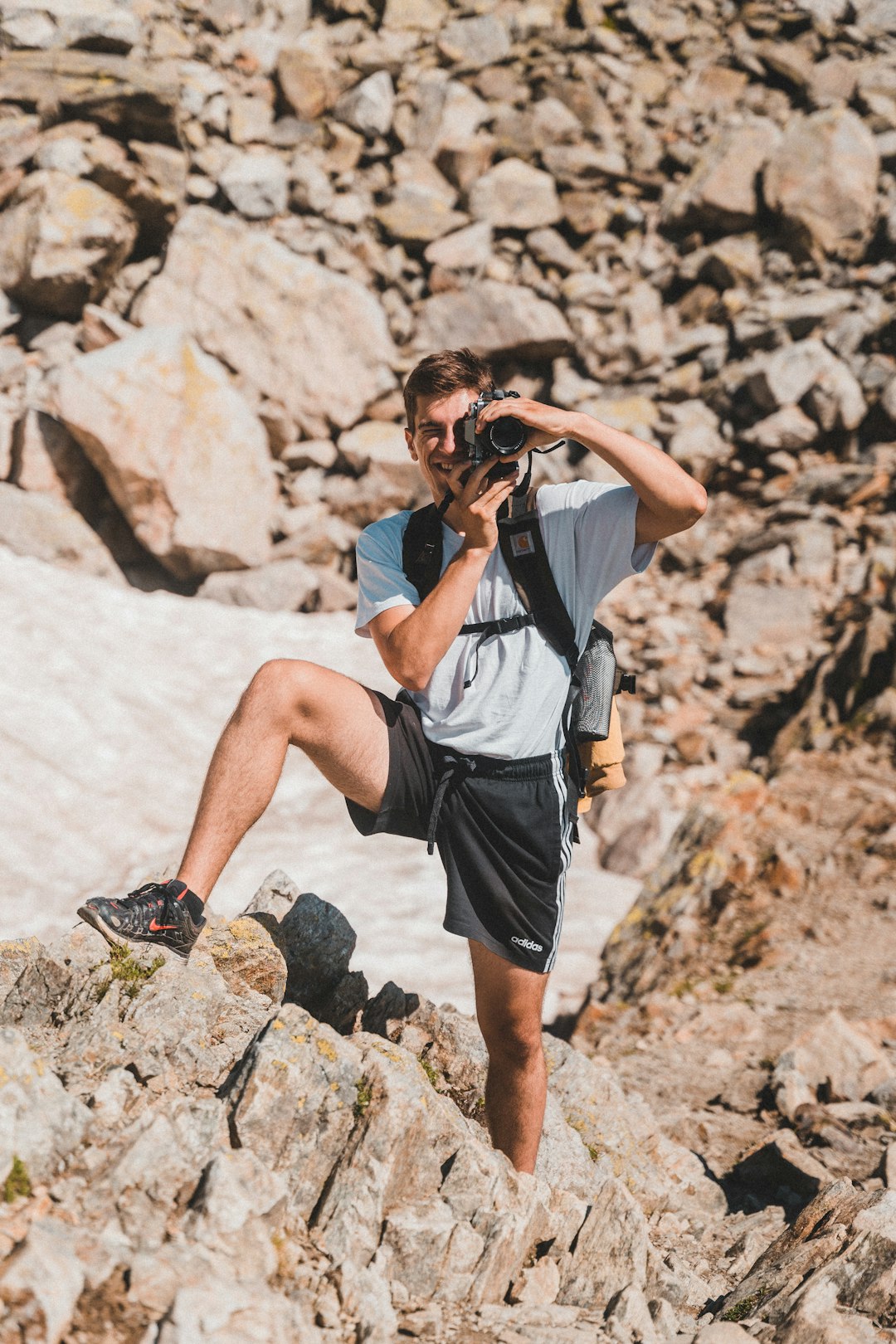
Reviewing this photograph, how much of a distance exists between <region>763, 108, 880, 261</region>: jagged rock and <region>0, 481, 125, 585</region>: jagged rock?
13.6 m

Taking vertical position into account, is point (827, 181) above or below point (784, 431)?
above

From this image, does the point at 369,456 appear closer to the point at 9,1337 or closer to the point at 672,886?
the point at 672,886

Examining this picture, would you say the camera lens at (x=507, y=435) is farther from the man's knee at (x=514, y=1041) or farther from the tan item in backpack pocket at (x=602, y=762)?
the man's knee at (x=514, y=1041)

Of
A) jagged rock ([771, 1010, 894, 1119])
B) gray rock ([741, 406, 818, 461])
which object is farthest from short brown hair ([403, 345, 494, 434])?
gray rock ([741, 406, 818, 461])

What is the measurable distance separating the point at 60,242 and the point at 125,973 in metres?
13.4

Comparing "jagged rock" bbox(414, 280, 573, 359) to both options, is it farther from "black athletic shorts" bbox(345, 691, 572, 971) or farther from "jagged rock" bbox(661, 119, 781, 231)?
"black athletic shorts" bbox(345, 691, 572, 971)

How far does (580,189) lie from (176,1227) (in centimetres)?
1982

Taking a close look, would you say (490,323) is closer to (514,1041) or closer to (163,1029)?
(514,1041)

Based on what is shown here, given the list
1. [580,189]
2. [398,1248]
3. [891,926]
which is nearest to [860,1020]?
[891,926]

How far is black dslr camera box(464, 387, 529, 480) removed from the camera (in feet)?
13.1

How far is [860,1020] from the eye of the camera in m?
7.32

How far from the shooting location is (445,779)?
418 centimetres

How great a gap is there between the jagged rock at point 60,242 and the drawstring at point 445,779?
12986mm

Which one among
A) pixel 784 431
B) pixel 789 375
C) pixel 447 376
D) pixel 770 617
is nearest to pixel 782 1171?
pixel 447 376
